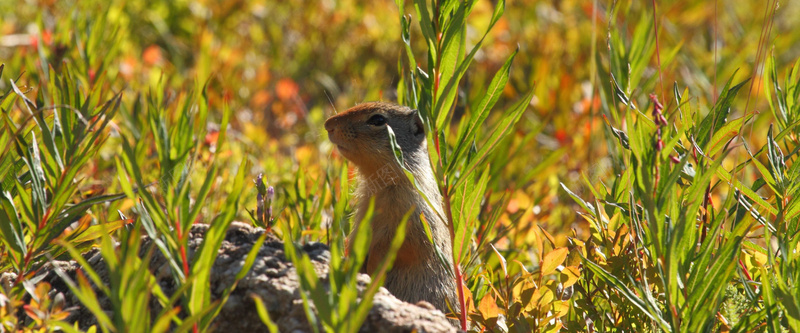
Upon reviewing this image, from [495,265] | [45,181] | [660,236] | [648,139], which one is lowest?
[495,265]

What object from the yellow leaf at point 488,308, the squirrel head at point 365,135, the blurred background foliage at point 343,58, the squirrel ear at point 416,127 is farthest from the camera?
the blurred background foliage at point 343,58

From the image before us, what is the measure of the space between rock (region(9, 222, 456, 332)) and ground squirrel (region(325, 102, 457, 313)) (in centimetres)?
68

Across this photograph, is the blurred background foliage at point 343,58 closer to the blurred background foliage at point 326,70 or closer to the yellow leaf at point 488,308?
the blurred background foliage at point 326,70

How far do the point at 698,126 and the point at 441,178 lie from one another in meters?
0.88

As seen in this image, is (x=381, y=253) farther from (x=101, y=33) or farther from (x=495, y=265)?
(x=101, y=33)

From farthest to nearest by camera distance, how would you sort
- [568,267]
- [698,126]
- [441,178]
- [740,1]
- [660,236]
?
[740,1]
[698,126]
[568,267]
[441,178]
[660,236]

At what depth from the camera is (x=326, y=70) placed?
18.8 feet

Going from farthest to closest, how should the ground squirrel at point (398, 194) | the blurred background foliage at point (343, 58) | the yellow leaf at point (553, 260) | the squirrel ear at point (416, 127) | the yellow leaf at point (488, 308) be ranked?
the blurred background foliage at point (343, 58)
the squirrel ear at point (416, 127)
the ground squirrel at point (398, 194)
the yellow leaf at point (553, 260)
the yellow leaf at point (488, 308)

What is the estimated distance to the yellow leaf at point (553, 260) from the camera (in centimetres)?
199

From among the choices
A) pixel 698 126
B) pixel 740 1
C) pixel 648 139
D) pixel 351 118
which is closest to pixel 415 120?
pixel 351 118

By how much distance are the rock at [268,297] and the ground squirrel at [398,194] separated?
2.24 feet

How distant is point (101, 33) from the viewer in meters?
3.29

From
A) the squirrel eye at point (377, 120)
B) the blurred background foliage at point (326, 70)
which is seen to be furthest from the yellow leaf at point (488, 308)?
the squirrel eye at point (377, 120)

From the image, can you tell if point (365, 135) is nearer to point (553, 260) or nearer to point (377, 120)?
point (377, 120)
